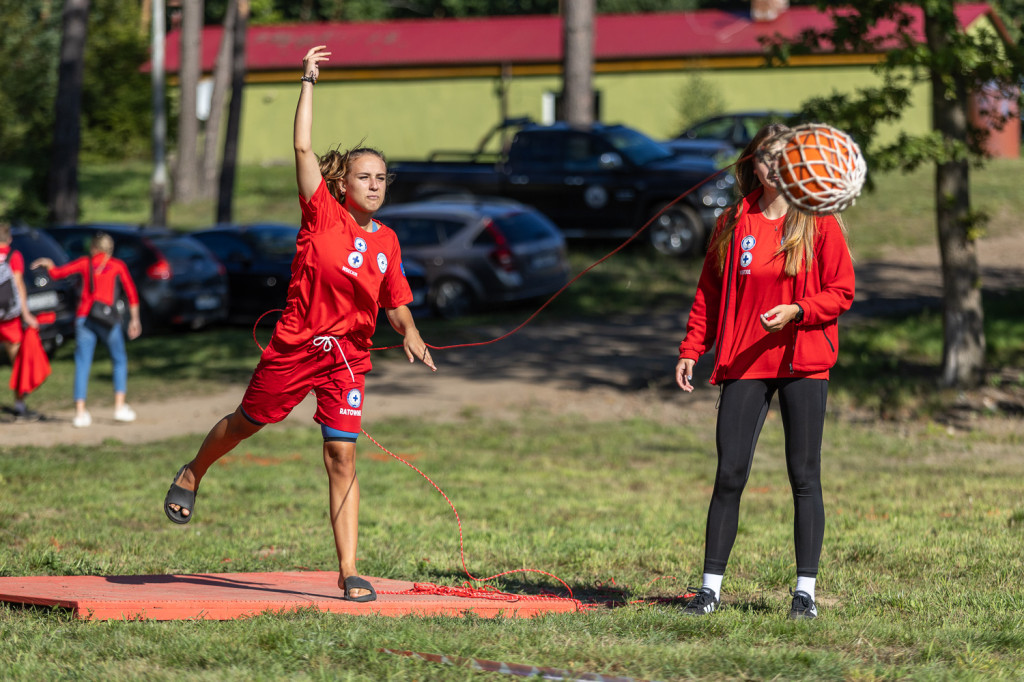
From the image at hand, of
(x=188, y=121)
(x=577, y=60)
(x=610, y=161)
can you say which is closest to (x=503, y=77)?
(x=188, y=121)

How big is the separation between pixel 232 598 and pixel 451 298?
505 inches

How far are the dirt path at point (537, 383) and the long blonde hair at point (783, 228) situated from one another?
23.4 ft

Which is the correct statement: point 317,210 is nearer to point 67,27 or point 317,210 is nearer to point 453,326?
point 453,326

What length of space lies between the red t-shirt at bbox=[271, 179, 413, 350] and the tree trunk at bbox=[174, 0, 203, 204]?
30100 mm

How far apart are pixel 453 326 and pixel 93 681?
12834mm

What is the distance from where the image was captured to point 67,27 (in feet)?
71.3

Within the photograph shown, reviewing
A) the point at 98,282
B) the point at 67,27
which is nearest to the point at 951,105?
the point at 98,282

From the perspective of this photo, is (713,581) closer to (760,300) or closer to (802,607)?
(802,607)

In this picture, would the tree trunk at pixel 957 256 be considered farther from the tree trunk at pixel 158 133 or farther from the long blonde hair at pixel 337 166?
the tree trunk at pixel 158 133

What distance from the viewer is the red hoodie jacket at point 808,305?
4.98 metres

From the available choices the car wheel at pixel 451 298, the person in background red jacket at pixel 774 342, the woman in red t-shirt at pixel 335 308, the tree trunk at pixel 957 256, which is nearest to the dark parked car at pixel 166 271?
the car wheel at pixel 451 298

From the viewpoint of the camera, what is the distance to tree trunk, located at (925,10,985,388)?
12156mm

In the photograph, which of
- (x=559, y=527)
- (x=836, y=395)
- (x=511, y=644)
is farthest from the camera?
(x=836, y=395)

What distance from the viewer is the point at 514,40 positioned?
3950 centimetres
